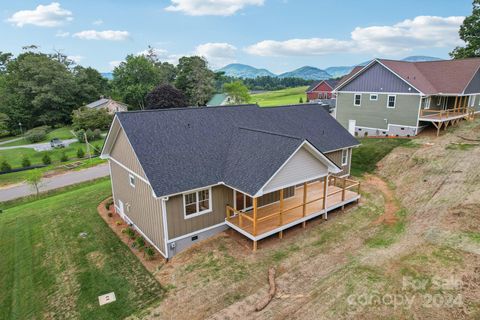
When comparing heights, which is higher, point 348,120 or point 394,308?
point 348,120

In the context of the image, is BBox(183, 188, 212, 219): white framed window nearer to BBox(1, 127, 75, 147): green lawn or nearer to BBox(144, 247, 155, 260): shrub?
BBox(144, 247, 155, 260): shrub

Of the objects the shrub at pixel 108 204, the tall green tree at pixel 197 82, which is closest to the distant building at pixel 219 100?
the tall green tree at pixel 197 82

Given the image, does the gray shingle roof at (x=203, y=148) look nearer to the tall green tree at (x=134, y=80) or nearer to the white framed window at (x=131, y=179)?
the white framed window at (x=131, y=179)

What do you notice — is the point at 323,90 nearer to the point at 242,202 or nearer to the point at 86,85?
the point at 86,85

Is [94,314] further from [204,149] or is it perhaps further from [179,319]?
[204,149]

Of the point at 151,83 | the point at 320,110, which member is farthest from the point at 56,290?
the point at 151,83

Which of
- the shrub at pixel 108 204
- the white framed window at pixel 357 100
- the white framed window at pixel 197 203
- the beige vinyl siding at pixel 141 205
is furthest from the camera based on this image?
the white framed window at pixel 357 100

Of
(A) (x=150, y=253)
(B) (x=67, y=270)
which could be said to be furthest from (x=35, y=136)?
(A) (x=150, y=253)
